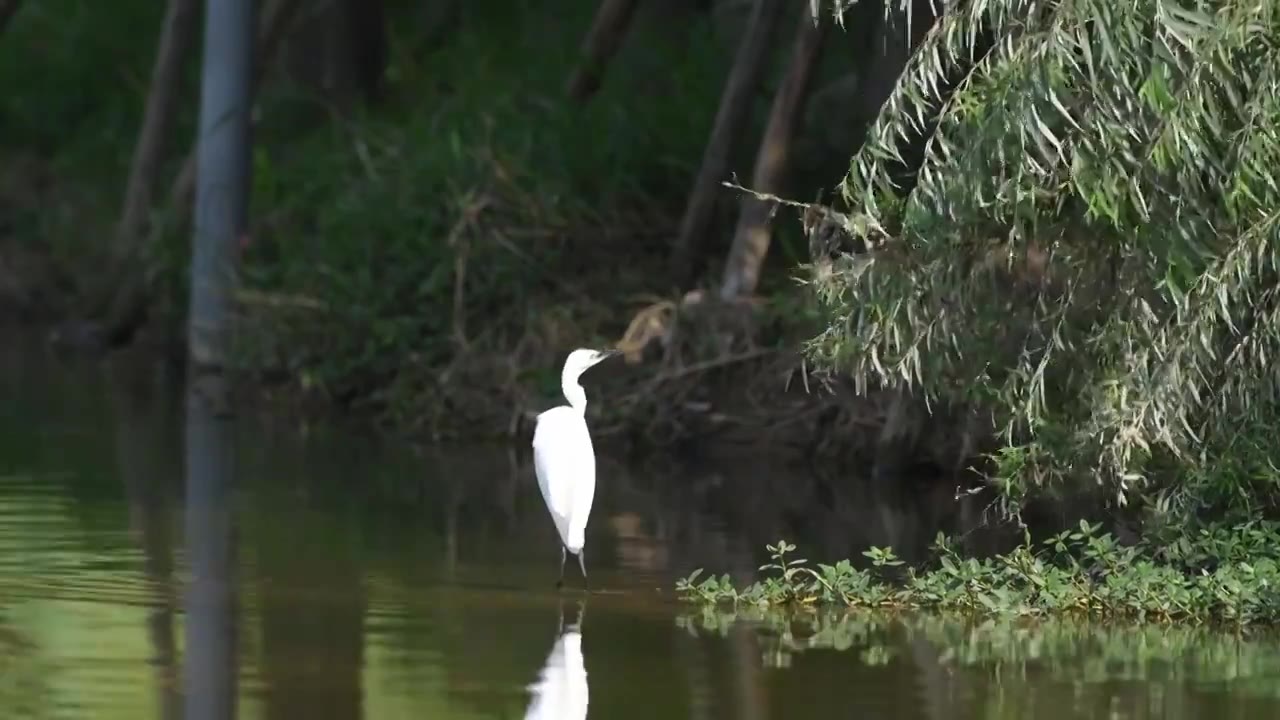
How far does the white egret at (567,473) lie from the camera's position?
1121 cm

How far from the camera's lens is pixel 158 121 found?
928 inches

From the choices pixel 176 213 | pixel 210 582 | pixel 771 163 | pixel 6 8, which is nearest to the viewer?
pixel 210 582

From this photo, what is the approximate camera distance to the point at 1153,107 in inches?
364

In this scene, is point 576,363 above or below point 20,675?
above

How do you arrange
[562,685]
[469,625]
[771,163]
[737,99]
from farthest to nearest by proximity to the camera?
[737,99] → [771,163] → [469,625] → [562,685]

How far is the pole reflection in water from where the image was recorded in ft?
27.5

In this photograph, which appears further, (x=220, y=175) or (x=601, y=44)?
(x=220, y=175)

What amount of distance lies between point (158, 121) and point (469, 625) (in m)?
14.5

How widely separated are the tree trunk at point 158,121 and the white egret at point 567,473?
39.2 feet

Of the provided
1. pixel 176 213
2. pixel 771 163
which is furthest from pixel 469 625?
pixel 176 213

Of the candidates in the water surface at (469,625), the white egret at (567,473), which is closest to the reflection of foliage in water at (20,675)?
the water surface at (469,625)

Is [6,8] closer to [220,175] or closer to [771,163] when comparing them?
[220,175]

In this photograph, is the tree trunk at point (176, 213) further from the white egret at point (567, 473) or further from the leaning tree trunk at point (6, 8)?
the white egret at point (567, 473)

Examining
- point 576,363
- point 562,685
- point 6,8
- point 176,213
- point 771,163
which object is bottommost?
point 562,685
